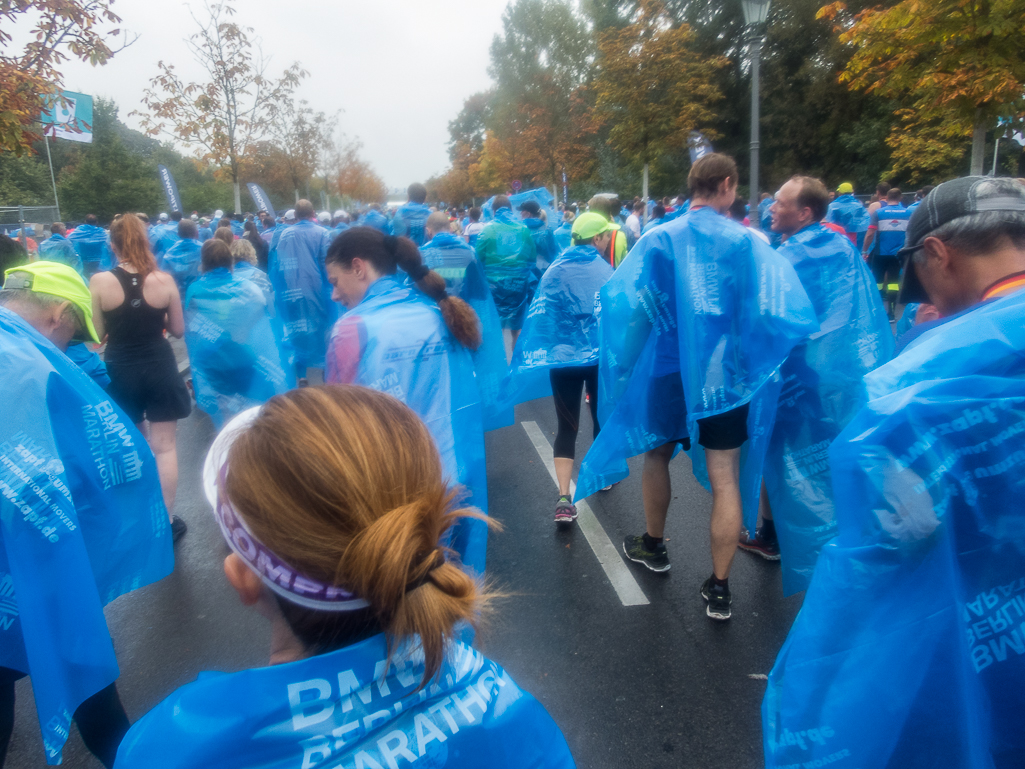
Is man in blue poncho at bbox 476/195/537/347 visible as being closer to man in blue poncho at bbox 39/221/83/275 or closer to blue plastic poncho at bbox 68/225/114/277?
man in blue poncho at bbox 39/221/83/275

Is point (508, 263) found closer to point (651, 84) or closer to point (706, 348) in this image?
point (706, 348)

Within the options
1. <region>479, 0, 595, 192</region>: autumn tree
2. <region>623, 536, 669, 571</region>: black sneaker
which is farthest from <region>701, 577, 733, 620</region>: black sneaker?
<region>479, 0, 595, 192</region>: autumn tree

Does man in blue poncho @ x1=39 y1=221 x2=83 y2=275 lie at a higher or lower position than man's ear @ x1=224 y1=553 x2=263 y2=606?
higher

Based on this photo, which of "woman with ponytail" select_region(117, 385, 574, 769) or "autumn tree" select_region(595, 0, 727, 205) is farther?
"autumn tree" select_region(595, 0, 727, 205)

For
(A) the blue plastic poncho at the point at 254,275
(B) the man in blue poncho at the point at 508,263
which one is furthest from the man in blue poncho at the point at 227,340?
(B) the man in blue poncho at the point at 508,263

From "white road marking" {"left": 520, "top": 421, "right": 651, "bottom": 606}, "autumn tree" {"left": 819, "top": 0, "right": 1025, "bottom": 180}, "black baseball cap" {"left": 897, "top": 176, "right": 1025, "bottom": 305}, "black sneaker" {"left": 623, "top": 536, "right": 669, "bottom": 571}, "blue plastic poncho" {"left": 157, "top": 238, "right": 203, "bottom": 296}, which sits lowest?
"white road marking" {"left": 520, "top": 421, "right": 651, "bottom": 606}

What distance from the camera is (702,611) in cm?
342

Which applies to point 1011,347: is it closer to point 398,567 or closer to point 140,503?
point 398,567

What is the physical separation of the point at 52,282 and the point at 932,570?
2.61 m

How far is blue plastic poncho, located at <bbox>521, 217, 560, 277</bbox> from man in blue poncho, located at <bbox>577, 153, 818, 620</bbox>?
5.25 m

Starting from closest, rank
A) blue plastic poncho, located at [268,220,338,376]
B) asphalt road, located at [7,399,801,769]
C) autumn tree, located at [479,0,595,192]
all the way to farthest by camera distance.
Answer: asphalt road, located at [7,399,801,769] < blue plastic poncho, located at [268,220,338,376] < autumn tree, located at [479,0,595,192]

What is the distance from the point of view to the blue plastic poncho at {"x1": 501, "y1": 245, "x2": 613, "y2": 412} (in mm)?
4328

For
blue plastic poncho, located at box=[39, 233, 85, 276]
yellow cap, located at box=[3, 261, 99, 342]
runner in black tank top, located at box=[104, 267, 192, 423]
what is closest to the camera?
yellow cap, located at box=[3, 261, 99, 342]

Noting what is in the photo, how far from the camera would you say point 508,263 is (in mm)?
7254
